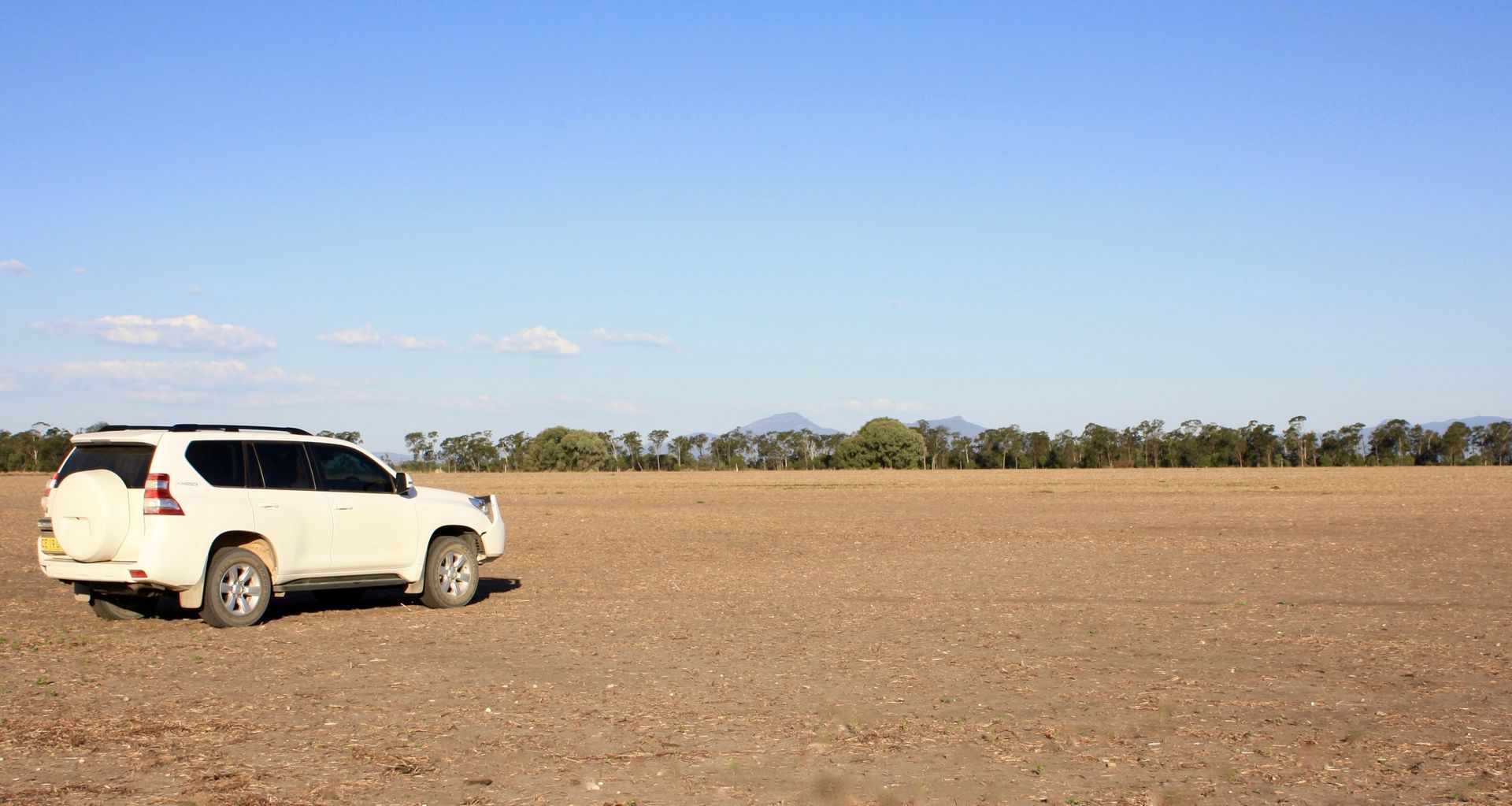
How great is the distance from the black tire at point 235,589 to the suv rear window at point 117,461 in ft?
3.44

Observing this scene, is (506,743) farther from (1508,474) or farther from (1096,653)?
(1508,474)

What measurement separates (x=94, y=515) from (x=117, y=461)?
2.05 feet

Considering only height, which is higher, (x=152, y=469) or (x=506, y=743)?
(x=152, y=469)

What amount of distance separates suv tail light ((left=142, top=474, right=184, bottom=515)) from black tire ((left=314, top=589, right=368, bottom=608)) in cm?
314

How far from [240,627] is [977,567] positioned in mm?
10309

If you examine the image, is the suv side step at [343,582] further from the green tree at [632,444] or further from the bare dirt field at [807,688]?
the green tree at [632,444]

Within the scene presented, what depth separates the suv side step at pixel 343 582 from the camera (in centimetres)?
1284

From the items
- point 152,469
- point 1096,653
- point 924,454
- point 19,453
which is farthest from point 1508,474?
point 19,453

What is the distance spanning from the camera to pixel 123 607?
43.2 ft

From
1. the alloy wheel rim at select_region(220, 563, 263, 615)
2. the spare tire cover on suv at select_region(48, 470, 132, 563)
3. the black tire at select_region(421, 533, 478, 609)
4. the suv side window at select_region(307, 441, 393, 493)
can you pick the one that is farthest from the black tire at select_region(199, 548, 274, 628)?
the black tire at select_region(421, 533, 478, 609)

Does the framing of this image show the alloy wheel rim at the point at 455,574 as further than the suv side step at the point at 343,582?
Yes

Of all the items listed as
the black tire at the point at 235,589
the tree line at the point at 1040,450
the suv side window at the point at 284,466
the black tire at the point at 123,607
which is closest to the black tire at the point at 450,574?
the suv side window at the point at 284,466

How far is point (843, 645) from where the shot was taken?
1130cm

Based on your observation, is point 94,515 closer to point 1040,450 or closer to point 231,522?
point 231,522
